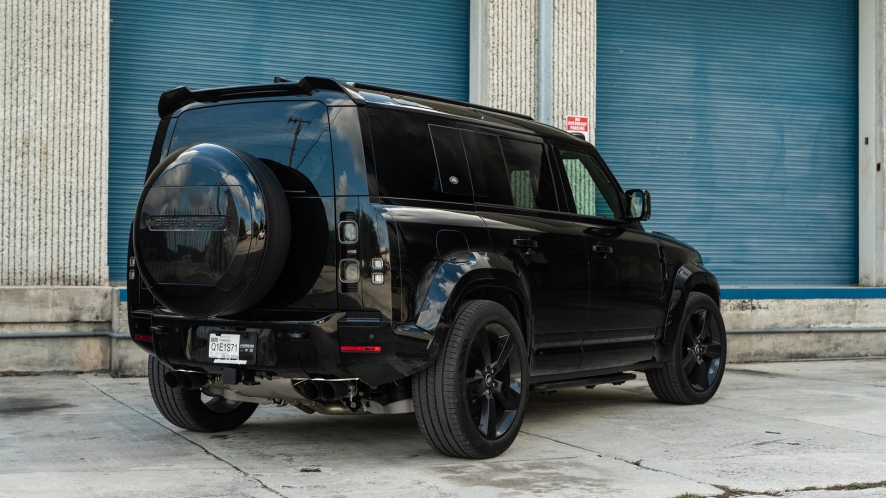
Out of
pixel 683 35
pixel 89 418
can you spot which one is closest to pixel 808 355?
pixel 683 35

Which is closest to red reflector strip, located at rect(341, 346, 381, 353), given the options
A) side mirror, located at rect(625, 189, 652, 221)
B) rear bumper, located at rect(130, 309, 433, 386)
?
rear bumper, located at rect(130, 309, 433, 386)

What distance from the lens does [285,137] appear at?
5367mm

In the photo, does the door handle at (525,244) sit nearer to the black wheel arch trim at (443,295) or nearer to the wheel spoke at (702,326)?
the black wheel arch trim at (443,295)

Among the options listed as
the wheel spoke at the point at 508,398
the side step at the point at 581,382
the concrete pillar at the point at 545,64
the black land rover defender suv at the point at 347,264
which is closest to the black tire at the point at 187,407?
the black land rover defender suv at the point at 347,264

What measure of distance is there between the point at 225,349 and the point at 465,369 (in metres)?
1.22

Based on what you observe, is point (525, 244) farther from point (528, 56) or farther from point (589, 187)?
point (528, 56)

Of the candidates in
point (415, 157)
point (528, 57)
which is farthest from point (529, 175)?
point (528, 57)

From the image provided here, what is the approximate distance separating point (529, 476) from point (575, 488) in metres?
0.34

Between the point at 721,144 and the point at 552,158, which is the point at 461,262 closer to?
the point at 552,158

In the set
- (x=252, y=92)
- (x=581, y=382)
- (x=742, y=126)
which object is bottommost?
(x=581, y=382)

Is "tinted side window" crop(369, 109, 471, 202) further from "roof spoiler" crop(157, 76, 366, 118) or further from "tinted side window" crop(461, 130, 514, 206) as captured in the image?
"roof spoiler" crop(157, 76, 366, 118)

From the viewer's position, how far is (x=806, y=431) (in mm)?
6602

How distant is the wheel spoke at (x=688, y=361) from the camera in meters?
7.76

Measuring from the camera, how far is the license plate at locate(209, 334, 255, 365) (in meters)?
5.20
